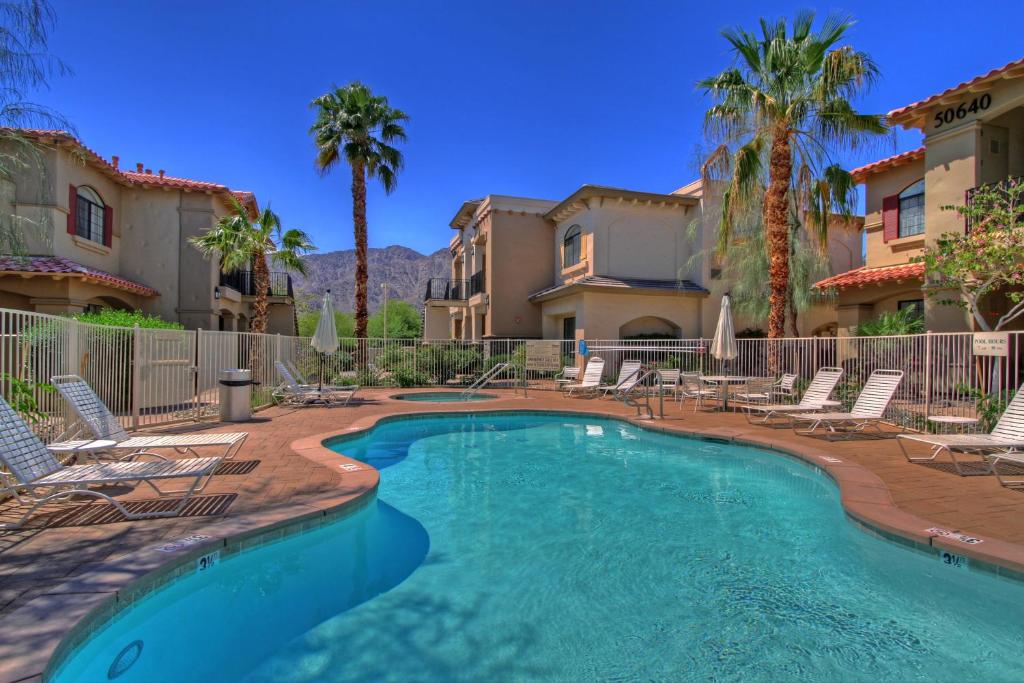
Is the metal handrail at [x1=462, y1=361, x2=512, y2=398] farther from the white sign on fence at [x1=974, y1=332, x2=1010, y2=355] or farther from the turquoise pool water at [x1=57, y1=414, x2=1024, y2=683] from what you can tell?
the white sign on fence at [x1=974, y1=332, x2=1010, y2=355]

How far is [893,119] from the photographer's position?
11859 mm

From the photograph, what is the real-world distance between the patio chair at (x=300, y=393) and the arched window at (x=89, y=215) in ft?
26.7

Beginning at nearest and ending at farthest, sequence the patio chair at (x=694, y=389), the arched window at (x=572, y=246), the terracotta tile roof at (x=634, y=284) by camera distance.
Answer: the patio chair at (x=694, y=389)
the terracotta tile roof at (x=634, y=284)
the arched window at (x=572, y=246)

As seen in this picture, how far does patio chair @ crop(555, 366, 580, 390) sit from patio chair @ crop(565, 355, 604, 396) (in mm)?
271

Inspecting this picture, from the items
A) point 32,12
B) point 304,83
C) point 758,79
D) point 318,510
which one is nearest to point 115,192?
point 304,83

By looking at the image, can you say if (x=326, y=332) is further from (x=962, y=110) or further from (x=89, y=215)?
(x=962, y=110)

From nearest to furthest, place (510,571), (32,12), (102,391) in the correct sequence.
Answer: (510,571) → (32,12) → (102,391)

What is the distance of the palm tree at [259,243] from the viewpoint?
14.5 meters

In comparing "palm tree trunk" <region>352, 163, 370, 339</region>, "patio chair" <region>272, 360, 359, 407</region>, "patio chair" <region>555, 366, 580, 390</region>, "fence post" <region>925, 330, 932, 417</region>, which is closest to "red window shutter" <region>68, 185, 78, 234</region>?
"patio chair" <region>272, 360, 359, 407</region>

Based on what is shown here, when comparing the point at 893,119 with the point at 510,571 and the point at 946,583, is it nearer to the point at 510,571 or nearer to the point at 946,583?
the point at 946,583

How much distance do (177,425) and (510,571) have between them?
765 cm

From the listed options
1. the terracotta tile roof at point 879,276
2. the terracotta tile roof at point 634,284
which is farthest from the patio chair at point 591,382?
the terracotta tile roof at point 879,276

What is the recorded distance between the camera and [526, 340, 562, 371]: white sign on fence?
19109 millimetres

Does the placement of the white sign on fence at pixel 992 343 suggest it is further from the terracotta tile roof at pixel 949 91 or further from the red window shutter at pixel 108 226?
the red window shutter at pixel 108 226
